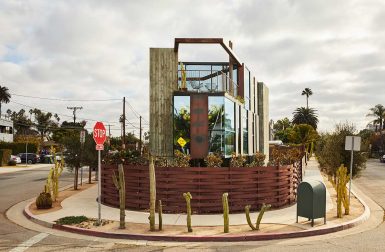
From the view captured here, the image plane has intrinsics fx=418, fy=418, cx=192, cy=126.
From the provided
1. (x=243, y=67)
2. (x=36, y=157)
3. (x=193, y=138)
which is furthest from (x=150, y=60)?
→ (x=36, y=157)

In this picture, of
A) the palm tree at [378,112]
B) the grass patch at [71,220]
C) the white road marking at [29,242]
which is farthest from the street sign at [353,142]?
the palm tree at [378,112]

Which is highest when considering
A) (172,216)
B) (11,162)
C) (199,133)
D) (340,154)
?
(199,133)

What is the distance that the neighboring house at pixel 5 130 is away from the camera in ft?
228

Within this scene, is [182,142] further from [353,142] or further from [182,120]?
[353,142]

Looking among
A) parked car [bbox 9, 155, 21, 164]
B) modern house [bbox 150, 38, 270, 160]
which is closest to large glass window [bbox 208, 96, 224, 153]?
modern house [bbox 150, 38, 270, 160]

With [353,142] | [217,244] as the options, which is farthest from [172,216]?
[353,142]

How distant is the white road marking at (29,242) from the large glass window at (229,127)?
12731mm

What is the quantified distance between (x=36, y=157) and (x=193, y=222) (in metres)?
44.9

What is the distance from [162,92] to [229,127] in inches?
160

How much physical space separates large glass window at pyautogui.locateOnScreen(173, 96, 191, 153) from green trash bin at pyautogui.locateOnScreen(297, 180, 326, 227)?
10369 millimetres

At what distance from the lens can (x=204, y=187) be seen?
12578mm

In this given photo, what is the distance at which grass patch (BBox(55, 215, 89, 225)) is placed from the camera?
11.0m

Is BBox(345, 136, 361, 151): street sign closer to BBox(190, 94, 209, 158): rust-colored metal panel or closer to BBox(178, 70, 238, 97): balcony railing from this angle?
BBox(190, 94, 209, 158): rust-colored metal panel

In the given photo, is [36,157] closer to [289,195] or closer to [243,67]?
[243,67]
